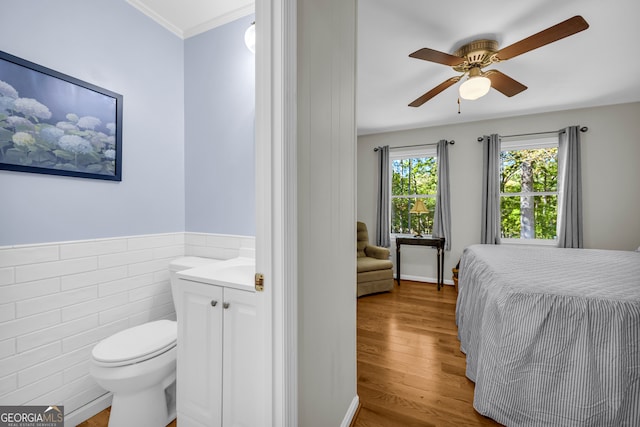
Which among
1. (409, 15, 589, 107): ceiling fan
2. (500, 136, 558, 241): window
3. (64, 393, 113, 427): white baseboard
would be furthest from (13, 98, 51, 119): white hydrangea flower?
(500, 136, 558, 241): window

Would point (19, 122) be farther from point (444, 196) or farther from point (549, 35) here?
point (444, 196)

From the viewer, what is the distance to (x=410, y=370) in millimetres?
1915

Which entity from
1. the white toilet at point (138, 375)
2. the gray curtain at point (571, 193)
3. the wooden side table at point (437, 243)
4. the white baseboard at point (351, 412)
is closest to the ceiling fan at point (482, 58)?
the gray curtain at point (571, 193)

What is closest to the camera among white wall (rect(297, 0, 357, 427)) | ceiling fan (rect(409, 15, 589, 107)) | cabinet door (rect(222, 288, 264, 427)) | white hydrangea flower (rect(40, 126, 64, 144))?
white wall (rect(297, 0, 357, 427))

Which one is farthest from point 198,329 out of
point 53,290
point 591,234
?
point 591,234

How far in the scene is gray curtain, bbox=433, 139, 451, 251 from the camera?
405 centimetres

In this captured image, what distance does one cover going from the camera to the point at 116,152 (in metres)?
1.65

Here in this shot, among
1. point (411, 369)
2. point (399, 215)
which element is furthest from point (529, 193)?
point (411, 369)

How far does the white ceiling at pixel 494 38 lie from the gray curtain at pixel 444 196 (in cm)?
83

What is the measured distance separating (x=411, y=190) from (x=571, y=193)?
204 cm

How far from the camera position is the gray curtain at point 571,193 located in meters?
3.32

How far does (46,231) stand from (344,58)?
1797 mm

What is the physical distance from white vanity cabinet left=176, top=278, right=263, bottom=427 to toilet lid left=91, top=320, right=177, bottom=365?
0.73 ft

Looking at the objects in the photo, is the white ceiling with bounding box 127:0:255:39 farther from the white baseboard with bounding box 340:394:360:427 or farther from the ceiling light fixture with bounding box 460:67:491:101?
the white baseboard with bounding box 340:394:360:427
